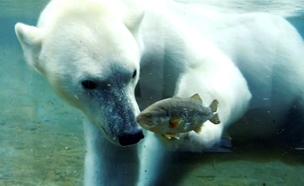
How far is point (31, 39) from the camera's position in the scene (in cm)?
195

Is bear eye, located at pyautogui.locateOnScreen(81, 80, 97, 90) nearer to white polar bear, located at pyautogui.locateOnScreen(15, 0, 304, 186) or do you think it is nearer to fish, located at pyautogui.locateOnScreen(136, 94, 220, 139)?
white polar bear, located at pyautogui.locateOnScreen(15, 0, 304, 186)

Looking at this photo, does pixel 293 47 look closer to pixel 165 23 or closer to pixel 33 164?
pixel 165 23

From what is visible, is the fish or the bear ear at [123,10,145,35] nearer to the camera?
the fish

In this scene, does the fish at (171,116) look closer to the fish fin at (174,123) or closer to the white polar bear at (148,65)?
the fish fin at (174,123)

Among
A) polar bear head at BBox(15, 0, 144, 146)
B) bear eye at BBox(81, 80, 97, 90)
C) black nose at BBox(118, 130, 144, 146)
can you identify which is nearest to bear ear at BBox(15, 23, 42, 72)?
polar bear head at BBox(15, 0, 144, 146)

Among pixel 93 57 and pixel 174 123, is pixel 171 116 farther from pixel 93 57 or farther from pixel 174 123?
pixel 93 57

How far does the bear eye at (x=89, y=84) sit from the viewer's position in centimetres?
178

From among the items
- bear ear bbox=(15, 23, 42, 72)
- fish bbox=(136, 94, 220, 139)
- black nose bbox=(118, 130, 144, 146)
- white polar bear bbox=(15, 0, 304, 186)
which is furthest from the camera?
bear ear bbox=(15, 23, 42, 72)

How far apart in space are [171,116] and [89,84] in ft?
1.58

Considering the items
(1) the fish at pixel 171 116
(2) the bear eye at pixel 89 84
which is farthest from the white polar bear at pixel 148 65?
(1) the fish at pixel 171 116

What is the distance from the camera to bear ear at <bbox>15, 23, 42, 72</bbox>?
1947mm

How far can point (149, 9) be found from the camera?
228 centimetres

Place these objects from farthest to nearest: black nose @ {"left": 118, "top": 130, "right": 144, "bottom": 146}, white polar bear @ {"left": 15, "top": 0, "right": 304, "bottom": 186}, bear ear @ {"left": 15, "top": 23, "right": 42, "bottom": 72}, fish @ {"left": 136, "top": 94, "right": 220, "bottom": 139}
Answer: bear ear @ {"left": 15, "top": 23, "right": 42, "bottom": 72}, white polar bear @ {"left": 15, "top": 0, "right": 304, "bottom": 186}, black nose @ {"left": 118, "top": 130, "right": 144, "bottom": 146}, fish @ {"left": 136, "top": 94, "right": 220, "bottom": 139}

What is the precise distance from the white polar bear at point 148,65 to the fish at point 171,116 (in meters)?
0.21
